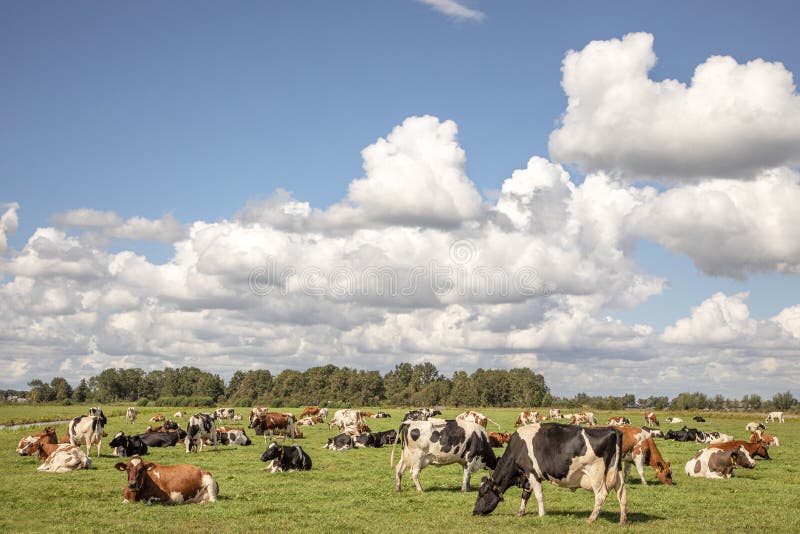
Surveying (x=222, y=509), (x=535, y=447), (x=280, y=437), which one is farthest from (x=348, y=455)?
(x=535, y=447)

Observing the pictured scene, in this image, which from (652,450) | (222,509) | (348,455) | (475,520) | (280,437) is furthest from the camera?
(280,437)

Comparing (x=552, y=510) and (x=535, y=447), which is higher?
(x=535, y=447)

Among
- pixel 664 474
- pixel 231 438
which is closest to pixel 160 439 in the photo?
pixel 231 438

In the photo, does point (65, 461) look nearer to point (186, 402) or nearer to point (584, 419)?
point (584, 419)

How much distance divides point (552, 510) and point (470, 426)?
455 centimetres

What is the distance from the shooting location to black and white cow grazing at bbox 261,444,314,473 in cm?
2744

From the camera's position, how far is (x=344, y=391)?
565 ft

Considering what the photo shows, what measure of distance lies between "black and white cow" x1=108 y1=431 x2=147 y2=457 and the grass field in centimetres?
446

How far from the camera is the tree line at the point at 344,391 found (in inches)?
6427

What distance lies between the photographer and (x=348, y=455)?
3491 centimetres

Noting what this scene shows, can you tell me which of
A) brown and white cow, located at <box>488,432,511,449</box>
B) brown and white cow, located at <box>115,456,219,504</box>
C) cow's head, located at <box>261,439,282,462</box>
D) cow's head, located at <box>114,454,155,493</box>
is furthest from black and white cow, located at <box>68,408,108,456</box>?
brown and white cow, located at <box>488,432,511,449</box>

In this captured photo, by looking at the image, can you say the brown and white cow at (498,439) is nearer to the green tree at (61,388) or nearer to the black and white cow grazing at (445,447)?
the black and white cow grazing at (445,447)

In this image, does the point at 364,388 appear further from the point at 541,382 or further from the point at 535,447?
the point at 535,447

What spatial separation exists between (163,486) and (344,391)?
509ft
